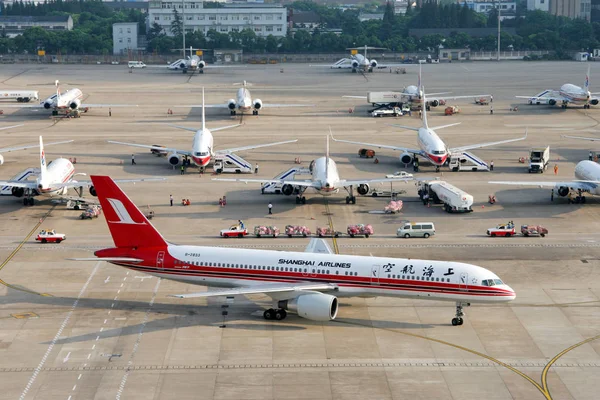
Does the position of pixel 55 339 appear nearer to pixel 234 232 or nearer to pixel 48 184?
pixel 234 232

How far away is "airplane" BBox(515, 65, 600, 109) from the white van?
3462 inches

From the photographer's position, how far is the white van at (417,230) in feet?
274

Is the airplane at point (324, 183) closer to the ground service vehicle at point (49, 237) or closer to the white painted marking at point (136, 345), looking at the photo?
the ground service vehicle at point (49, 237)

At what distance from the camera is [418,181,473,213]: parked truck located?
92.1 metres

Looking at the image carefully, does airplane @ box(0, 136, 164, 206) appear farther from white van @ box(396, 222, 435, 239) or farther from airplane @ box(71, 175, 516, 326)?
airplane @ box(71, 175, 516, 326)

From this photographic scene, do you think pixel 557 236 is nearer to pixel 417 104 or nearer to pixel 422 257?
pixel 422 257

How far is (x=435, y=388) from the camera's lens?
50.9 m

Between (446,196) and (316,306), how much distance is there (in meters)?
38.0

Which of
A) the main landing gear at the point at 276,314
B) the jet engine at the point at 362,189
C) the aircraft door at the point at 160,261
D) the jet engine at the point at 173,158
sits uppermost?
the jet engine at the point at 173,158

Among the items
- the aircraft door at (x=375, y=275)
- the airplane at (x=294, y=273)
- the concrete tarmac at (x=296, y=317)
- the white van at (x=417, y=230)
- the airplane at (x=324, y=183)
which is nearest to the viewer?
the concrete tarmac at (x=296, y=317)

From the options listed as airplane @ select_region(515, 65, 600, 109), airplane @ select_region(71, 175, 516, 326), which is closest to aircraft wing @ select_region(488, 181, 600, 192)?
airplane @ select_region(71, 175, 516, 326)

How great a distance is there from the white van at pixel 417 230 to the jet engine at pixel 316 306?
25516mm

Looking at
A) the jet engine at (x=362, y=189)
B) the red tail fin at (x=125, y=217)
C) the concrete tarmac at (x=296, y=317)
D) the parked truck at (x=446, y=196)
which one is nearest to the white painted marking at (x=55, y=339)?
the concrete tarmac at (x=296, y=317)

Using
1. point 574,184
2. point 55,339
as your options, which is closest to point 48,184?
point 55,339
